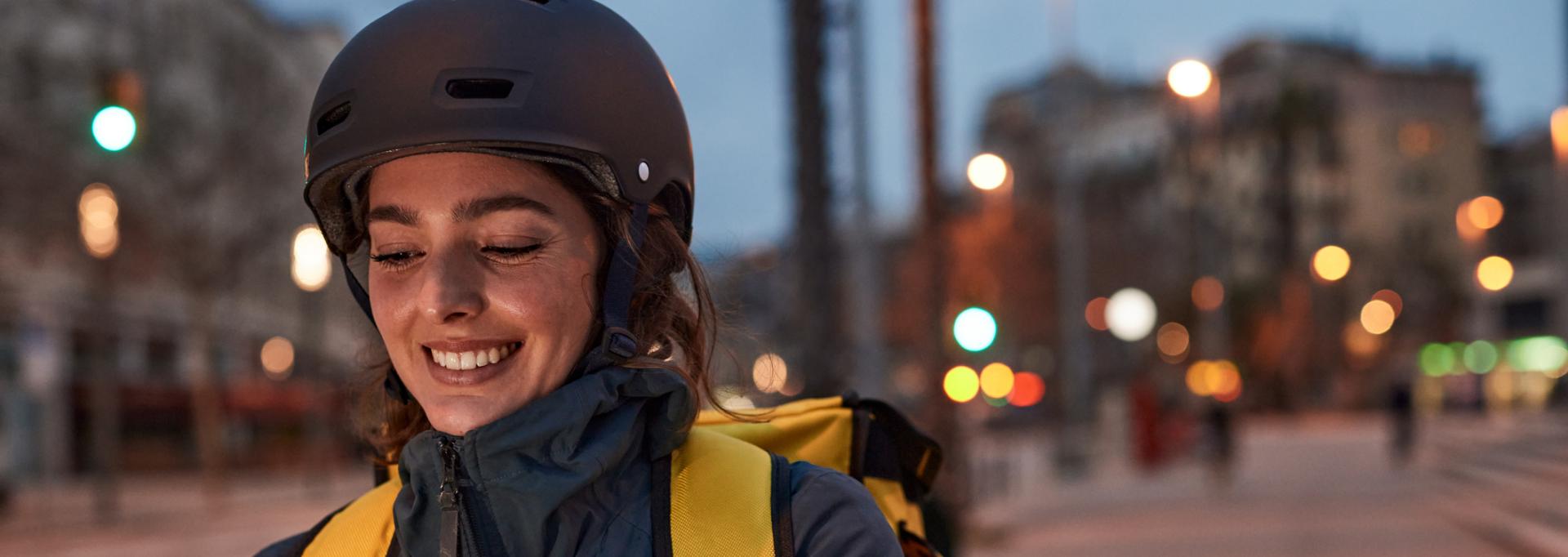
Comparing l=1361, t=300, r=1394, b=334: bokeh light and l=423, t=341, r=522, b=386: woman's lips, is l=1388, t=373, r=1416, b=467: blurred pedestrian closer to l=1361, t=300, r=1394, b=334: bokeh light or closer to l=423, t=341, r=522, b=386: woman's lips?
l=423, t=341, r=522, b=386: woman's lips

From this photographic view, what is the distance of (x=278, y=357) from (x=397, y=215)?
51720 mm

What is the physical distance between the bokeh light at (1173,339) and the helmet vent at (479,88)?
206 feet

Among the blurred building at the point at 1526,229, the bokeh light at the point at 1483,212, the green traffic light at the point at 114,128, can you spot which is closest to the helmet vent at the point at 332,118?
the green traffic light at the point at 114,128

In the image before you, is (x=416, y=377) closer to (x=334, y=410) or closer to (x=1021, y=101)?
(x=334, y=410)

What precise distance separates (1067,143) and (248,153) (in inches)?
626

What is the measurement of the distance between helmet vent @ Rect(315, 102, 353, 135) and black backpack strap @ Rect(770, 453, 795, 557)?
928 mm

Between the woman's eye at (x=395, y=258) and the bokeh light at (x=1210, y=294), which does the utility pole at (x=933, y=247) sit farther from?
the bokeh light at (x=1210, y=294)

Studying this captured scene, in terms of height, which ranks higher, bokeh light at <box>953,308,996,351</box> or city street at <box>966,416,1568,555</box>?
bokeh light at <box>953,308,996,351</box>

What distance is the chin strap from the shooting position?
220 cm

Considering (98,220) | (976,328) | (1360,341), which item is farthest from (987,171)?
(1360,341)

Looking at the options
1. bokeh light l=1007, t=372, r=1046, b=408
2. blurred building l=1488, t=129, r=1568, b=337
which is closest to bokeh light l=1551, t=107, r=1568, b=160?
Answer: bokeh light l=1007, t=372, r=1046, b=408

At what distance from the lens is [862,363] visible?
611 inches

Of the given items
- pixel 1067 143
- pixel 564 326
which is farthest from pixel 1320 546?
pixel 1067 143

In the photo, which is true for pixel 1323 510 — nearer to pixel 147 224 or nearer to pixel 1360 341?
pixel 147 224
